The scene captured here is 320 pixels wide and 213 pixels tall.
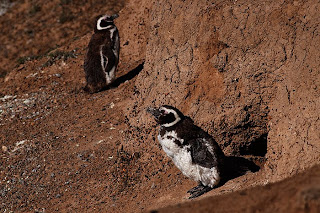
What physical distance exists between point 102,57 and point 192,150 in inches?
257

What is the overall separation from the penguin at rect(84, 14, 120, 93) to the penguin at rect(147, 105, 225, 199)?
222 inches

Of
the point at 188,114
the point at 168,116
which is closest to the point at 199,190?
the point at 168,116

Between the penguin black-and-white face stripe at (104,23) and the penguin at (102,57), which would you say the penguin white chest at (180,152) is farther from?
the penguin black-and-white face stripe at (104,23)

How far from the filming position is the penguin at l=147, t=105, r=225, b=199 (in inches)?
277

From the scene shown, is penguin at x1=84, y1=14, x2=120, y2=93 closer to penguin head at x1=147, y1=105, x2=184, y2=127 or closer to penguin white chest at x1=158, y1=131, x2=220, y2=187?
penguin head at x1=147, y1=105, x2=184, y2=127

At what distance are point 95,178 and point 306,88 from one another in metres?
4.22

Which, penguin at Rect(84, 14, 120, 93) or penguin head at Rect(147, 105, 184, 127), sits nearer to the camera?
penguin head at Rect(147, 105, 184, 127)

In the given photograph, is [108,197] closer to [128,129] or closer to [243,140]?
[128,129]

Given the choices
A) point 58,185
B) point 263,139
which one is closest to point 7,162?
point 58,185

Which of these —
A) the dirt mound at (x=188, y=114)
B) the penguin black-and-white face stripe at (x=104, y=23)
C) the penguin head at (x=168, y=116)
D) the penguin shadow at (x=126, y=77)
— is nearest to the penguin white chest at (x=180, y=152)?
the penguin head at (x=168, y=116)

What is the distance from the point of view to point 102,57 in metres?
13.0

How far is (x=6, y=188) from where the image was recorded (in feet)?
30.8

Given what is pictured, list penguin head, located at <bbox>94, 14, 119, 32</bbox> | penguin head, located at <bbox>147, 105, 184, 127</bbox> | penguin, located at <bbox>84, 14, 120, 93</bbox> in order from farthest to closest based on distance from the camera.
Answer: penguin head, located at <bbox>94, 14, 119, 32</bbox>, penguin, located at <bbox>84, 14, 120, 93</bbox>, penguin head, located at <bbox>147, 105, 184, 127</bbox>

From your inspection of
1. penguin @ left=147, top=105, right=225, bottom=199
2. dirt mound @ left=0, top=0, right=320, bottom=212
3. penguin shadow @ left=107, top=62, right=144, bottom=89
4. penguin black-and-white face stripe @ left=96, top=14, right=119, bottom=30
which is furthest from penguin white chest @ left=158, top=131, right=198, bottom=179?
penguin black-and-white face stripe @ left=96, top=14, right=119, bottom=30
